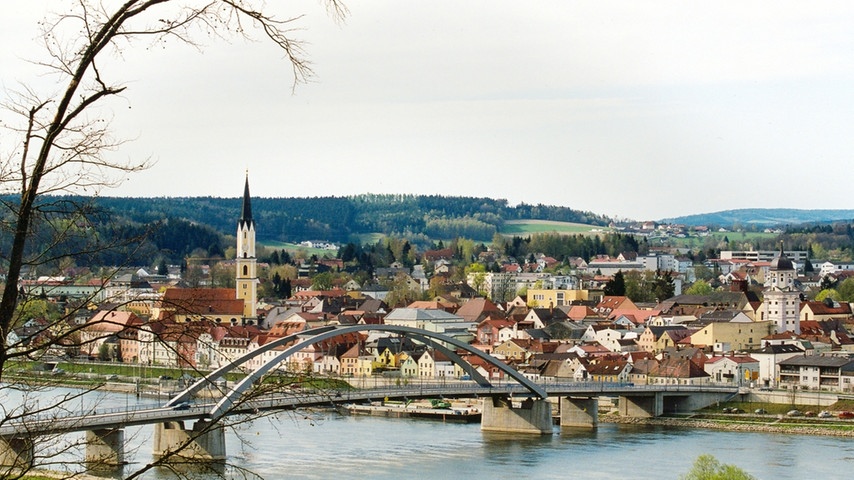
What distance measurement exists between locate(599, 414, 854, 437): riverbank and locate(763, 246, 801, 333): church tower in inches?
559

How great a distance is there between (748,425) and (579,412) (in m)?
3.84

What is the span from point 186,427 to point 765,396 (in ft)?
51.0

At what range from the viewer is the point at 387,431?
32.8m

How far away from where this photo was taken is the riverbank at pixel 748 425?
33.0m

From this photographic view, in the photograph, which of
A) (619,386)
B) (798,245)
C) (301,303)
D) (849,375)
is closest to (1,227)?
(619,386)

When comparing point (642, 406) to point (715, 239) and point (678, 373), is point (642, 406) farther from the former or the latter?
point (715, 239)

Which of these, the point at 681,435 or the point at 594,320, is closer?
the point at 681,435

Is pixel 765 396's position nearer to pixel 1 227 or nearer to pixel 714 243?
pixel 1 227

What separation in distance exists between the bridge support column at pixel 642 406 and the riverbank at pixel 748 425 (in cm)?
34

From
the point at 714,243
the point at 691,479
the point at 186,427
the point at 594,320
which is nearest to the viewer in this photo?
the point at 691,479

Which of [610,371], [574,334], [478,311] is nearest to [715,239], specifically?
[478,311]

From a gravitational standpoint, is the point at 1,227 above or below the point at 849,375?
above

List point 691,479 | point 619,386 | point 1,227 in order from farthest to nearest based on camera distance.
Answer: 1. point 619,386
2. point 691,479
3. point 1,227

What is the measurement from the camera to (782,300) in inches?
1954
